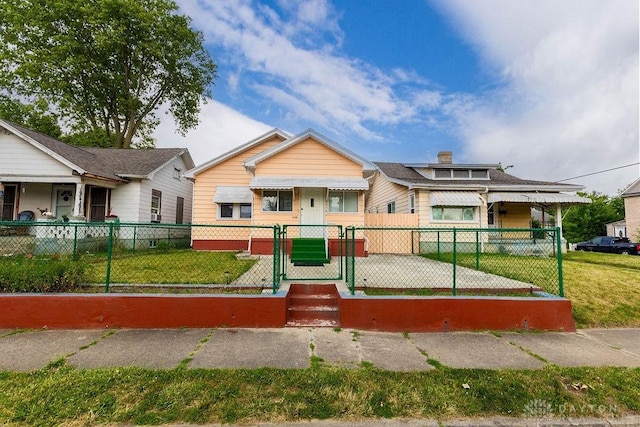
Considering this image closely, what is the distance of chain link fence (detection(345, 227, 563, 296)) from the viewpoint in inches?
229

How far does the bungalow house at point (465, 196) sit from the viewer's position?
14.0m

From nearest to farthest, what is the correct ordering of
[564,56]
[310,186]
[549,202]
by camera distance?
[310,186] → [564,56] → [549,202]

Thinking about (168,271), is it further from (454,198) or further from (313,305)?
(454,198)

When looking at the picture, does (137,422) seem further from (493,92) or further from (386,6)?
(493,92)

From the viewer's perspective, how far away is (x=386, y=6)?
11727 millimetres

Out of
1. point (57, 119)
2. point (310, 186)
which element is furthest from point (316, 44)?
point (57, 119)

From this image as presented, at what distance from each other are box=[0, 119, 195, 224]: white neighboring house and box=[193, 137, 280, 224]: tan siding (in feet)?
7.93

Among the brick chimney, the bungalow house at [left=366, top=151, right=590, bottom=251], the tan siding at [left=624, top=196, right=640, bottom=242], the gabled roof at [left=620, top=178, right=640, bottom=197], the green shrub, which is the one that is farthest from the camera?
the gabled roof at [left=620, top=178, right=640, bottom=197]

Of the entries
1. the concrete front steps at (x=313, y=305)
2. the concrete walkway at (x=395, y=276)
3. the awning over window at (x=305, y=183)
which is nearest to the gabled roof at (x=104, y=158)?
the awning over window at (x=305, y=183)

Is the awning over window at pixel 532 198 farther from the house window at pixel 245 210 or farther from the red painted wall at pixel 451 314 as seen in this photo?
the house window at pixel 245 210

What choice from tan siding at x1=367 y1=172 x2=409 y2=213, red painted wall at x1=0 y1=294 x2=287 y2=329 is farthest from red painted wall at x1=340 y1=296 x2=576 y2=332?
tan siding at x1=367 y1=172 x2=409 y2=213

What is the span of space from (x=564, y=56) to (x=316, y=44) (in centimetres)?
1134

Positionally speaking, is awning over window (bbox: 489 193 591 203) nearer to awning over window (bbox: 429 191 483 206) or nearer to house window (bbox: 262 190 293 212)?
awning over window (bbox: 429 191 483 206)

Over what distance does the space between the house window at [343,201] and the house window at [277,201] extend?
1.76 meters
